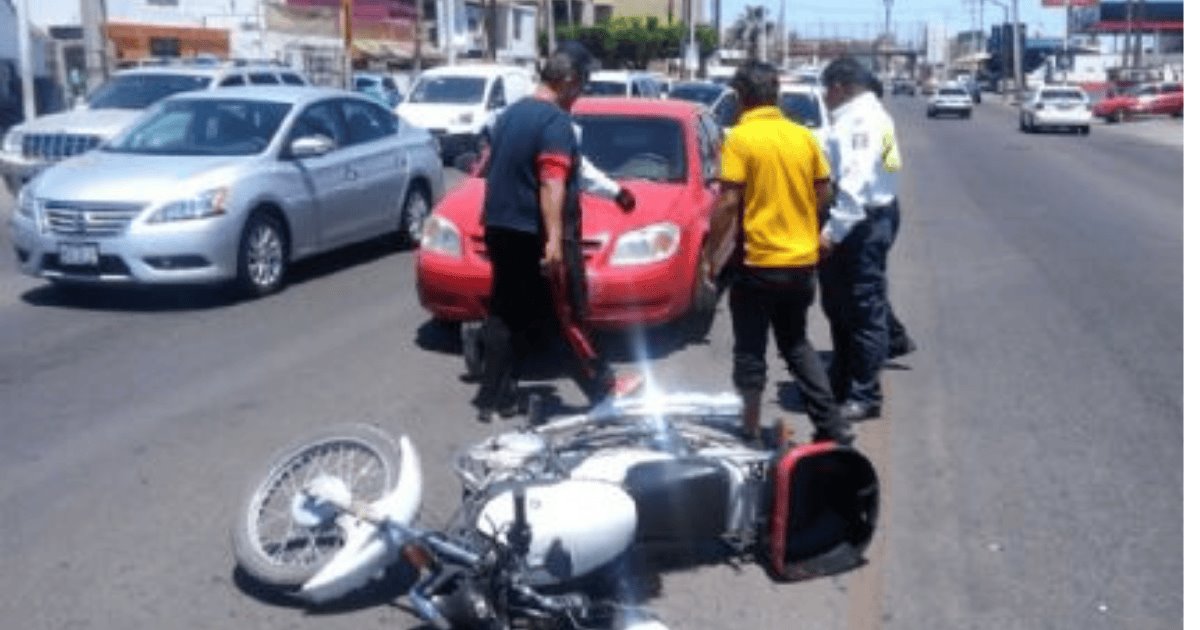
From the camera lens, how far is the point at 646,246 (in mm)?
8836

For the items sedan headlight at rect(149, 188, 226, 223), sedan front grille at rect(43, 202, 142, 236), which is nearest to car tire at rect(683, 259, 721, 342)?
sedan headlight at rect(149, 188, 226, 223)

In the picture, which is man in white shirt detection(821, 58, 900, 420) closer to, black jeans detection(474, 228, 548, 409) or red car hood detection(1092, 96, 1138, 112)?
black jeans detection(474, 228, 548, 409)

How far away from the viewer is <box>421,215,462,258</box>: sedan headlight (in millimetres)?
8938

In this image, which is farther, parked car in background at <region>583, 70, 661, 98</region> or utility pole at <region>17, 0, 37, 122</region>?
parked car in background at <region>583, 70, 661, 98</region>

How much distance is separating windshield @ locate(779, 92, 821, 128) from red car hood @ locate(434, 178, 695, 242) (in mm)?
11413

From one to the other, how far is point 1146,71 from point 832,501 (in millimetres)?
81815

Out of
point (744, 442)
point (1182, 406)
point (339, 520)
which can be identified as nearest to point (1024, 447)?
point (1182, 406)

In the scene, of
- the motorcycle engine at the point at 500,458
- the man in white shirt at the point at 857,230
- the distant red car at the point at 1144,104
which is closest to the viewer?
the motorcycle engine at the point at 500,458

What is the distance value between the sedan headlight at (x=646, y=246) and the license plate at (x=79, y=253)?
3955mm

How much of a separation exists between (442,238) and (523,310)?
197 centimetres

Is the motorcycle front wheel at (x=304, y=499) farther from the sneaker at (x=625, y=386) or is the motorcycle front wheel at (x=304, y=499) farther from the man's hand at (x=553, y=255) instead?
the man's hand at (x=553, y=255)

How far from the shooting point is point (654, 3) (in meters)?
105

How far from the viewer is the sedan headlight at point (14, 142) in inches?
696

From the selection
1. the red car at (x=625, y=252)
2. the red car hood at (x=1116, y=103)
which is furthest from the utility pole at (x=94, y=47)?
the red car hood at (x=1116, y=103)
